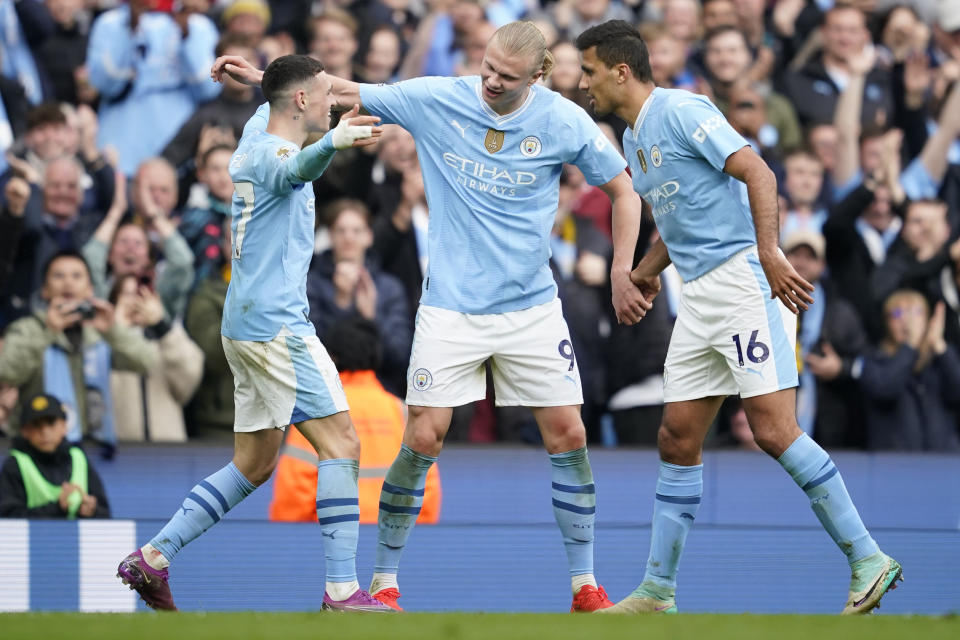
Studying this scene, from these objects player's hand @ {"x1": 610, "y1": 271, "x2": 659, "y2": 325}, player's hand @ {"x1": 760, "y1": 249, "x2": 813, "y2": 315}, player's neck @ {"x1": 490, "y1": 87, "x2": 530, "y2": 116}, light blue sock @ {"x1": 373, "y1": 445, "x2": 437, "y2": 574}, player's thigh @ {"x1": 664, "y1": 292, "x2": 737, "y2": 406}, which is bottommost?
light blue sock @ {"x1": 373, "y1": 445, "x2": 437, "y2": 574}

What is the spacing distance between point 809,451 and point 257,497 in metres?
4.97

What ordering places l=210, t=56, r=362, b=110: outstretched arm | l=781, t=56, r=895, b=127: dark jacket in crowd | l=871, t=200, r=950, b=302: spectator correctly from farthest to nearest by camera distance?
l=781, t=56, r=895, b=127: dark jacket in crowd → l=871, t=200, r=950, b=302: spectator → l=210, t=56, r=362, b=110: outstretched arm

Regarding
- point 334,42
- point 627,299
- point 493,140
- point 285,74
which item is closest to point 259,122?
point 285,74

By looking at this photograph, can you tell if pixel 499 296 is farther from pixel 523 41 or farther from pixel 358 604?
pixel 358 604

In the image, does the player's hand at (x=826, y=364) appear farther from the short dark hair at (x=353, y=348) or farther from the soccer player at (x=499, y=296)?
the soccer player at (x=499, y=296)

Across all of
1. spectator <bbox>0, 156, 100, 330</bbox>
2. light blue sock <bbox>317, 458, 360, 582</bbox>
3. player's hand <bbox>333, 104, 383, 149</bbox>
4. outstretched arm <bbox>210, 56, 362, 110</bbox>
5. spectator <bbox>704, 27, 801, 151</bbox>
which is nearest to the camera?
player's hand <bbox>333, 104, 383, 149</bbox>

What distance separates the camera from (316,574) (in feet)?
27.4

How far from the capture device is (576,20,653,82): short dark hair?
6.87m

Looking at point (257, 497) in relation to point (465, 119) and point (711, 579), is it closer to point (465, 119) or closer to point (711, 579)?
point (711, 579)

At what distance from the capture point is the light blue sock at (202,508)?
684 centimetres

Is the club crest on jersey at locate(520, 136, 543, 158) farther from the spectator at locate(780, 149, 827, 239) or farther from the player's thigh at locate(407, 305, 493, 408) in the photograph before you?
the spectator at locate(780, 149, 827, 239)

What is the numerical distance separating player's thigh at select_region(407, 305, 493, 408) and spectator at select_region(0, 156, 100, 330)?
421 cm

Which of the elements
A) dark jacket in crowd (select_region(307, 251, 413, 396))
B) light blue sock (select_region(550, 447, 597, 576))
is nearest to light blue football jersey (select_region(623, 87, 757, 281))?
light blue sock (select_region(550, 447, 597, 576))

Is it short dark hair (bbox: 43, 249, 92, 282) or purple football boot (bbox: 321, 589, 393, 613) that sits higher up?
short dark hair (bbox: 43, 249, 92, 282)
